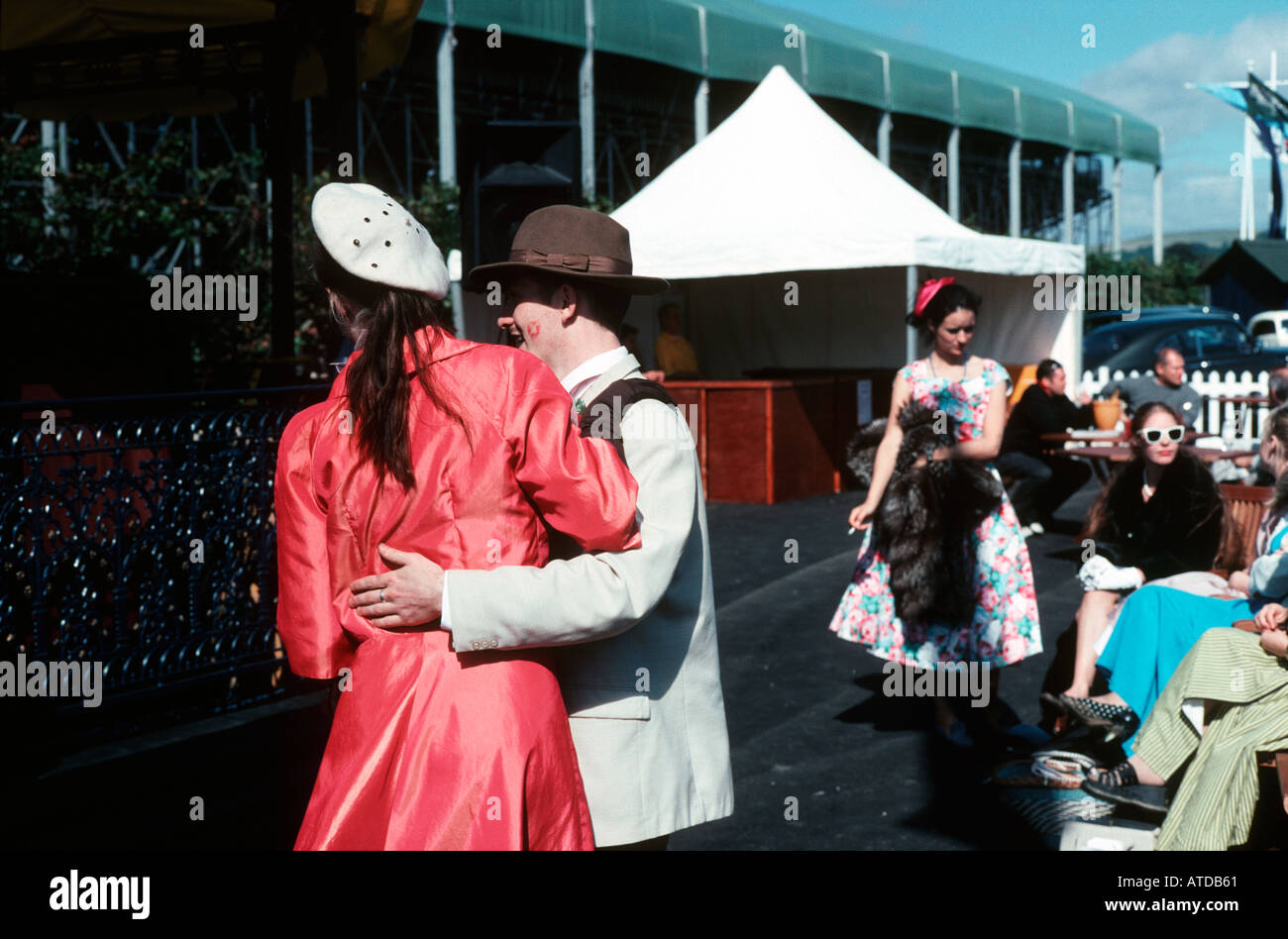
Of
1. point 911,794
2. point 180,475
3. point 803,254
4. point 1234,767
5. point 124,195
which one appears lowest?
point 911,794

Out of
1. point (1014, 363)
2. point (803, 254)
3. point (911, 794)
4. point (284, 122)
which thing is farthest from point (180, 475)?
point (1014, 363)

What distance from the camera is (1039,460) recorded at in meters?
10.8

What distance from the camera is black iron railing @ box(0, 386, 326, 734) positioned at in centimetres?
496

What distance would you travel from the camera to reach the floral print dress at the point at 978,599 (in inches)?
202

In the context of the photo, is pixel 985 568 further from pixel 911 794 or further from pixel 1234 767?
pixel 1234 767

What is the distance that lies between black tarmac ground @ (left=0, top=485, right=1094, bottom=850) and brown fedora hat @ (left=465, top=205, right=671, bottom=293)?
2.54m

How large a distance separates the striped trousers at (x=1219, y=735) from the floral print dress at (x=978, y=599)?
979 mm

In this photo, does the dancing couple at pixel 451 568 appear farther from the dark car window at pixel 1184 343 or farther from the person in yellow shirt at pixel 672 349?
the dark car window at pixel 1184 343

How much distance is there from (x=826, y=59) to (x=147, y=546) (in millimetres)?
24556

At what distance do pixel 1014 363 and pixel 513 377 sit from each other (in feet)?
51.4

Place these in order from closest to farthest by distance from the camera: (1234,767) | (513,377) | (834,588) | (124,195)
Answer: (513,377) < (1234,767) < (834,588) < (124,195)

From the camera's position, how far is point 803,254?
11656 millimetres

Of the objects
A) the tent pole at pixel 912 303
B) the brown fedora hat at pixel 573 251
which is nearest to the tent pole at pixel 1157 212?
the tent pole at pixel 912 303

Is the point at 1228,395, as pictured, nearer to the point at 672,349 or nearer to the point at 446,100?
the point at 672,349
